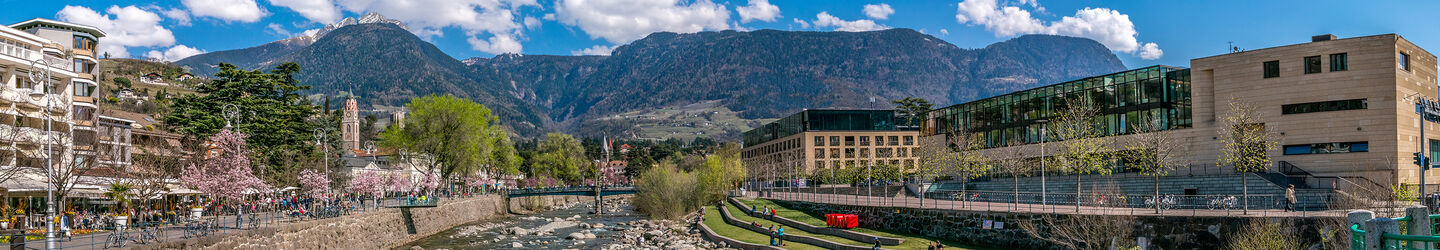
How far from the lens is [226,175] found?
42312 millimetres

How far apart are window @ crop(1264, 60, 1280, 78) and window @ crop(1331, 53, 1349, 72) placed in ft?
9.41

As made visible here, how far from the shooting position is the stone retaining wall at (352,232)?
32922 mm

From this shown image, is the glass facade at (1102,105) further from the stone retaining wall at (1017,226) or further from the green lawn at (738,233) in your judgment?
the green lawn at (738,233)

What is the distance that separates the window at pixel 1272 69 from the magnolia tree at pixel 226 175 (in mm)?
58076

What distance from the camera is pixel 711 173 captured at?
4373 inches

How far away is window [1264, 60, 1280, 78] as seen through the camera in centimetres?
5634

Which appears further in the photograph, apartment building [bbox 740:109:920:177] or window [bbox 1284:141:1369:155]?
apartment building [bbox 740:109:920:177]

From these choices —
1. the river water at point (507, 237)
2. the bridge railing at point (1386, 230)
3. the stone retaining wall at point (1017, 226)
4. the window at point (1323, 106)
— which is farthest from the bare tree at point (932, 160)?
the bridge railing at point (1386, 230)

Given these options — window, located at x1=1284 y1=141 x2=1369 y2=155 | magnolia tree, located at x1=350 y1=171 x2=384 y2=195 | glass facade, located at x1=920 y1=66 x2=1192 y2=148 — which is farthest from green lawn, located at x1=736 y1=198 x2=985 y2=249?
magnolia tree, located at x1=350 y1=171 x2=384 y2=195

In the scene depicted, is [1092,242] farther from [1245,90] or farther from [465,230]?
[465,230]

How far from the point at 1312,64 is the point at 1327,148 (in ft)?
16.8

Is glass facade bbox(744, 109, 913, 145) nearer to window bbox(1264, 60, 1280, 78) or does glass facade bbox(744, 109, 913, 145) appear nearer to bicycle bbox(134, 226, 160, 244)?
window bbox(1264, 60, 1280, 78)

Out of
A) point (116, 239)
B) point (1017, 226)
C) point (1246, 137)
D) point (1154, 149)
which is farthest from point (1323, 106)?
point (116, 239)

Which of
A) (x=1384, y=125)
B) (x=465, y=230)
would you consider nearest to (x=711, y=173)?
(x=465, y=230)
